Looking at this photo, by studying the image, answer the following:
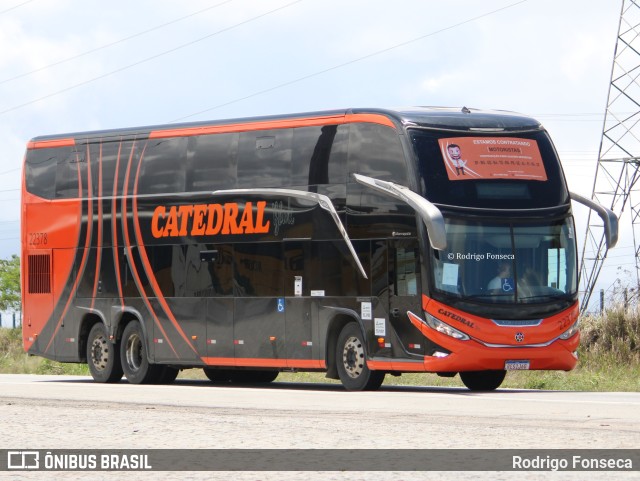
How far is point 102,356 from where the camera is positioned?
27.6 m

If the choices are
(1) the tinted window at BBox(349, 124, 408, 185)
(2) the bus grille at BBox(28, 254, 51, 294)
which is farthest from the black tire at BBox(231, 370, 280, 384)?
(1) the tinted window at BBox(349, 124, 408, 185)

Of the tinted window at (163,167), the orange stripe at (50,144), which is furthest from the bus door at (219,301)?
the orange stripe at (50,144)

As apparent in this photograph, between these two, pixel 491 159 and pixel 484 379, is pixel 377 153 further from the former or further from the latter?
pixel 484 379

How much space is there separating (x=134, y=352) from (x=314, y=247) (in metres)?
5.21

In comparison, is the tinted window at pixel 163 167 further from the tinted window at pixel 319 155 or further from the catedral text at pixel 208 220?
the tinted window at pixel 319 155

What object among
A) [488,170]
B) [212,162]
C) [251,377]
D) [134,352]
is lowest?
[251,377]

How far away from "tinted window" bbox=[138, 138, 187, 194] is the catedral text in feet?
1.26

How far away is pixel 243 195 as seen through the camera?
24578mm

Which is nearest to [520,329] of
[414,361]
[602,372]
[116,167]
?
[414,361]

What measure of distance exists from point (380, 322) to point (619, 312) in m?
7.31

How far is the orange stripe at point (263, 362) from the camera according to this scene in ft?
77.2

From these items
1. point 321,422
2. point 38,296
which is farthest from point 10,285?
point 321,422

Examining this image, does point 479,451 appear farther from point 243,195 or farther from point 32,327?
point 32,327

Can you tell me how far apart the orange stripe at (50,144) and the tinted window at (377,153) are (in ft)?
24.2
